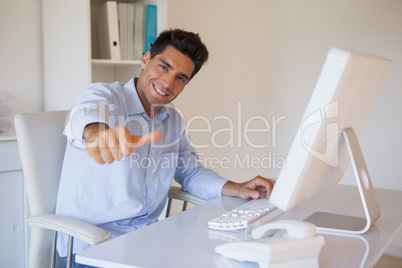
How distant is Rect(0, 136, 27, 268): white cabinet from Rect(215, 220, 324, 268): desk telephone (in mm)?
1545

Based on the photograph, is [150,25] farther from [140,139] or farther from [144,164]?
[140,139]

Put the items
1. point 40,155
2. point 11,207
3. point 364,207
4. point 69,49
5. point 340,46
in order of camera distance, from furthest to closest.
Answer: point 340,46
point 69,49
point 11,207
point 40,155
point 364,207

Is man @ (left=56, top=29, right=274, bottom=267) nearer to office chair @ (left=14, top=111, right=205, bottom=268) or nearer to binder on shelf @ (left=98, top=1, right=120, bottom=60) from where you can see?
office chair @ (left=14, top=111, right=205, bottom=268)

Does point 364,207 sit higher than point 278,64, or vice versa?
point 364,207

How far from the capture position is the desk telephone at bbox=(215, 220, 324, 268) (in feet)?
3.27

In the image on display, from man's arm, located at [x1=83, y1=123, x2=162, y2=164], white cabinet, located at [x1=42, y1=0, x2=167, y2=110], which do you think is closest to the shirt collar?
white cabinet, located at [x1=42, y1=0, x2=167, y2=110]

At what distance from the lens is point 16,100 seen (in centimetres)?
269

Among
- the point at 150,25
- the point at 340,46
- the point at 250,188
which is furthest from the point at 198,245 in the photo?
the point at 340,46

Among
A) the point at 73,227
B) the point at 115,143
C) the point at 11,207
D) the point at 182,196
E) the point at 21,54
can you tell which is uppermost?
the point at 115,143

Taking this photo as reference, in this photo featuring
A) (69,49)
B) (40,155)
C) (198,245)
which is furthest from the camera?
(69,49)

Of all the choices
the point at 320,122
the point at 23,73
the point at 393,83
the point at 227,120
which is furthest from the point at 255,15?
the point at 320,122

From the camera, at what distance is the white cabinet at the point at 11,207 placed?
7.60 feet

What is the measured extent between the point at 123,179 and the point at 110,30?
107 cm

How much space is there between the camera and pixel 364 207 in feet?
4.55
